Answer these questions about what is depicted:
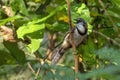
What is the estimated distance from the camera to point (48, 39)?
291 centimetres

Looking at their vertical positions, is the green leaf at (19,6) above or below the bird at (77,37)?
above

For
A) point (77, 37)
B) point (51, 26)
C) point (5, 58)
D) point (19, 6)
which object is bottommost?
point (5, 58)

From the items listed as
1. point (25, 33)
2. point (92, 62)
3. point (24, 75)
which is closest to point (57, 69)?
point (25, 33)

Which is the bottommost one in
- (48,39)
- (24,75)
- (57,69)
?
(24,75)

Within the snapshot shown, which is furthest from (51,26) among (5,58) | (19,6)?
(5,58)

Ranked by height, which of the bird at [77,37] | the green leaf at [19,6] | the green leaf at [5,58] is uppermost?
the green leaf at [19,6]

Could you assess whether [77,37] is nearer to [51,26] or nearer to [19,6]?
[51,26]

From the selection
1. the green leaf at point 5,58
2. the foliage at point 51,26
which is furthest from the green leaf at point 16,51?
the green leaf at point 5,58

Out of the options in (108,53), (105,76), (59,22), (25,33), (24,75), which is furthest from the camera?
(24,75)

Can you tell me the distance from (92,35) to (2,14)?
0.59 meters

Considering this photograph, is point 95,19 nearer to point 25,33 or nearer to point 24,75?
point 25,33

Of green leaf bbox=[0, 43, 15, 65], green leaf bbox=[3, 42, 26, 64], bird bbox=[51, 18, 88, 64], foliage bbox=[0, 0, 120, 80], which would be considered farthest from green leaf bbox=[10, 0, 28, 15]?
green leaf bbox=[0, 43, 15, 65]

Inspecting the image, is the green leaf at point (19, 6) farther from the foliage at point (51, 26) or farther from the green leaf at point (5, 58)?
the green leaf at point (5, 58)

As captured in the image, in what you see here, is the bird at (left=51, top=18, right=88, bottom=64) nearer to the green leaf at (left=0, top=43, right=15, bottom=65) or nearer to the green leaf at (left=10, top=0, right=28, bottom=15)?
the green leaf at (left=10, top=0, right=28, bottom=15)
